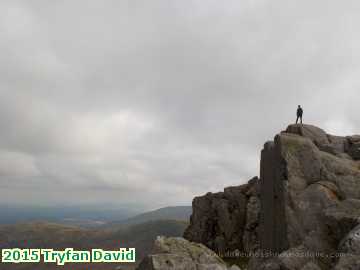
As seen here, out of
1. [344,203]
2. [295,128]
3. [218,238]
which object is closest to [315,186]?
[344,203]

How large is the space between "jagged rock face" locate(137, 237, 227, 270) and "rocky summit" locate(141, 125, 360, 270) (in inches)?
37.7

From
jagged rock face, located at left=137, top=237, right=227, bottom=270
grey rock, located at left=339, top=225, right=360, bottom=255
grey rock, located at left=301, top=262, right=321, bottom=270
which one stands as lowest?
grey rock, located at left=301, top=262, right=321, bottom=270

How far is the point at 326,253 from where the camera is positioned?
1141 inches

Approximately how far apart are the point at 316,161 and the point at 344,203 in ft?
21.8

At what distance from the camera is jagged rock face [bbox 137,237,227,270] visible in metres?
26.2

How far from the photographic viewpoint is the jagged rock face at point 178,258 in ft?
86.0

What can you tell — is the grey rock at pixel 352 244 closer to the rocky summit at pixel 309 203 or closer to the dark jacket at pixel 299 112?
the rocky summit at pixel 309 203

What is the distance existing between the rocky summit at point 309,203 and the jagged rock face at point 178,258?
958mm

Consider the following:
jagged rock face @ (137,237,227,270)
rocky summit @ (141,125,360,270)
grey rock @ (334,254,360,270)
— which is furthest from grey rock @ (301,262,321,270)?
jagged rock face @ (137,237,227,270)

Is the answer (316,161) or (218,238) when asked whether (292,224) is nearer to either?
(316,161)

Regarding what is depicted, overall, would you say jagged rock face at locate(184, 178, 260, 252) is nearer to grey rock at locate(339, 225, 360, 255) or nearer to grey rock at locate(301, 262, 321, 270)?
grey rock at locate(301, 262, 321, 270)

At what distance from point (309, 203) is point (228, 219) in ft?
197

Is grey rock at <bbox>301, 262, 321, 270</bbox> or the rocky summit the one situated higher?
the rocky summit

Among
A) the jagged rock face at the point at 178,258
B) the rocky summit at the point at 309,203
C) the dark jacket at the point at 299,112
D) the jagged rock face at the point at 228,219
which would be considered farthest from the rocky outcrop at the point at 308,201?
the jagged rock face at the point at 228,219
